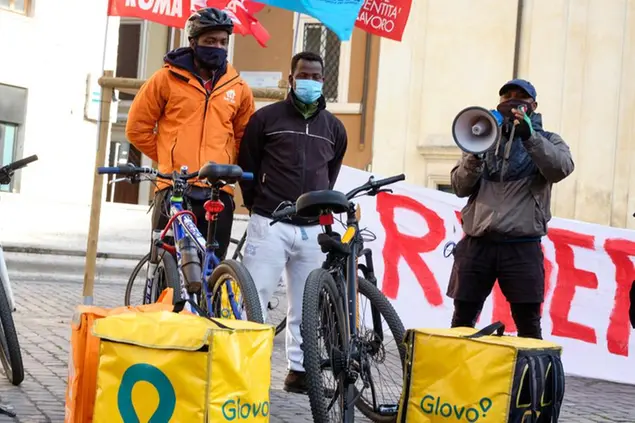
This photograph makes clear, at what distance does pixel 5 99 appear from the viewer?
974 inches

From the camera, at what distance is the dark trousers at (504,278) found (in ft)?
21.5

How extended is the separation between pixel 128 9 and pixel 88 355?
5.05m

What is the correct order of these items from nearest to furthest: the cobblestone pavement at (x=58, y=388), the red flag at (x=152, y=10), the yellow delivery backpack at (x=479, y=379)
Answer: the yellow delivery backpack at (x=479, y=379), the cobblestone pavement at (x=58, y=388), the red flag at (x=152, y=10)

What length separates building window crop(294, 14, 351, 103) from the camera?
28734 millimetres

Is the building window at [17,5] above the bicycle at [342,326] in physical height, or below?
above

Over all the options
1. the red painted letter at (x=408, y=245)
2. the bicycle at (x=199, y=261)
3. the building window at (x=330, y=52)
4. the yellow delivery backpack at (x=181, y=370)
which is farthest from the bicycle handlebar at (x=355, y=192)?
the building window at (x=330, y=52)

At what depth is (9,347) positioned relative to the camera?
622 cm

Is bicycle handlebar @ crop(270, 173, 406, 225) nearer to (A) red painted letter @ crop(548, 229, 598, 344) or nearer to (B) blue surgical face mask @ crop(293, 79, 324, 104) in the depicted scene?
(B) blue surgical face mask @ crop(293, 79, 324, 104)

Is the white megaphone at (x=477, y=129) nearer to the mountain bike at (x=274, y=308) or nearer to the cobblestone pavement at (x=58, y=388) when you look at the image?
the cobblestone pavement at (x=58, y=388)

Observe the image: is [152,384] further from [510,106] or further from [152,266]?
[510,106]

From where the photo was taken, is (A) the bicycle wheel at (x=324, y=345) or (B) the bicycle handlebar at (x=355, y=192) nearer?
(A) the bicycle wheel at (x=324, y=345)

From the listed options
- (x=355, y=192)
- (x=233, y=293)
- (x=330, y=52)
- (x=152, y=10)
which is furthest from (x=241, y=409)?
(x=330, y=52)

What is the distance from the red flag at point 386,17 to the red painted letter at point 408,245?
1776mm

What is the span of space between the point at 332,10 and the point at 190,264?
3923 millimetres
